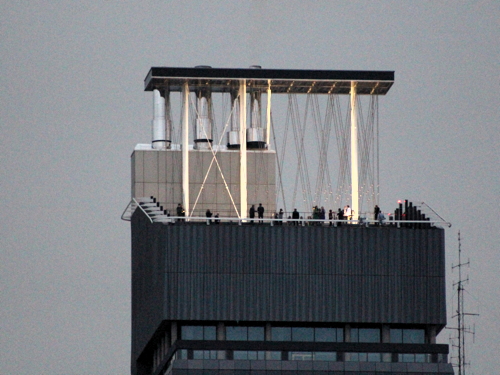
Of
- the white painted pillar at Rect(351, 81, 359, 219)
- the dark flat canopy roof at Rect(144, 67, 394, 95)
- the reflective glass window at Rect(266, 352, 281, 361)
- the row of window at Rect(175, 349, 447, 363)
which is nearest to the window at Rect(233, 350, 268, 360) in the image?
the row of window at Rect(175, 349, 447, 363)

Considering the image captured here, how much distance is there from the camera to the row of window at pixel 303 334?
7313 inches

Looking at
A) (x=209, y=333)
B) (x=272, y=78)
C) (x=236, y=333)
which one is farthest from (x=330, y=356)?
(x=272, y=78)

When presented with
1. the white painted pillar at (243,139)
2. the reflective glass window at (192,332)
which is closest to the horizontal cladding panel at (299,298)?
the reflective glass window at (192,332)

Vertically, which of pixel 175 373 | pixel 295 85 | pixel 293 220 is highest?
pixel 295 85

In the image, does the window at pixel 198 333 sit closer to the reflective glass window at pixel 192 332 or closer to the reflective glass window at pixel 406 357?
the reflective glass window at pixel 192 332

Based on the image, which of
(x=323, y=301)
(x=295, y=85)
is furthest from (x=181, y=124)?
(x=323, y=301)

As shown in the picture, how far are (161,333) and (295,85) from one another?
25387 millimetres

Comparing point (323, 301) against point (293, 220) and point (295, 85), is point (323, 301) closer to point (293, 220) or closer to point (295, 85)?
point (293, 220)

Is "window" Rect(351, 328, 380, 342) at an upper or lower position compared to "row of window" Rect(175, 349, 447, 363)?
upper

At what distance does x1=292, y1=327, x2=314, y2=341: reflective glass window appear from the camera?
186 metres

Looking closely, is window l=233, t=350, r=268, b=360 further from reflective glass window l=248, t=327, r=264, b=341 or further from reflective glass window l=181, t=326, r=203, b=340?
reflective glass window l=181, t=326, r=203, b=340

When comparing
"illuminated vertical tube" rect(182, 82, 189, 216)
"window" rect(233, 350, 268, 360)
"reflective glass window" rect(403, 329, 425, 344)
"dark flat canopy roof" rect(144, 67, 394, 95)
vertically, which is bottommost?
"window" rect(233, 350, 268, 360)

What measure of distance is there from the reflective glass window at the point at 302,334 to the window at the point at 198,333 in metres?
6.73

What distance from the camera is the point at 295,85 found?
19912cm
